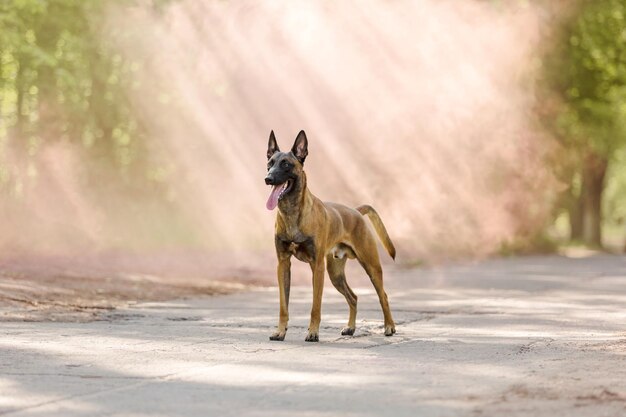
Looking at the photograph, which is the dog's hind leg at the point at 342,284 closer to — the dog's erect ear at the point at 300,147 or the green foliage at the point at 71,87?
the dog's erect ear at the point at 300,147

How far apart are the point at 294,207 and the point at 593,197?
41502 mm

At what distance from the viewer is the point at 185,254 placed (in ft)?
110

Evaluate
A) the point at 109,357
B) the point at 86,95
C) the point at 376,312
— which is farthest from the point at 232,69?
the point at 109,357

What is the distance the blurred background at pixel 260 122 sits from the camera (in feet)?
118

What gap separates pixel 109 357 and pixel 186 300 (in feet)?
27.0

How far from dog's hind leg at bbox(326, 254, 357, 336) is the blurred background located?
19.2 m

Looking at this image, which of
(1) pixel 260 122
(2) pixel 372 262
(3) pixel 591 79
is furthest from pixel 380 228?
(3) pixel 591 79

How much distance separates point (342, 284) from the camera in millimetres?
13438

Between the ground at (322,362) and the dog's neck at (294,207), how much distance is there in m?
1.16

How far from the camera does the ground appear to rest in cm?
827

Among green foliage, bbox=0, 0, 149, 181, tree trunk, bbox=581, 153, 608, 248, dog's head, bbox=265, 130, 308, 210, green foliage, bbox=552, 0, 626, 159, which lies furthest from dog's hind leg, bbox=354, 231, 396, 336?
tree trunk, bbox=581, 153, 608, 248

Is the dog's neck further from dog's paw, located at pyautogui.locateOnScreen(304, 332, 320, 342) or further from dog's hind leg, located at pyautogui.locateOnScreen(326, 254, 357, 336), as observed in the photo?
dog's hind leg, located at pyautogui.locateOnScreen(326, 254, 357, 336)

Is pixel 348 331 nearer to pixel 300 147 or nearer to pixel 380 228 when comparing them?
pixel 380 228

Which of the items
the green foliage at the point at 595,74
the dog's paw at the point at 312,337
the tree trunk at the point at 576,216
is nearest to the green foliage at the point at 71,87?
the green foliage at the point at 595,74
